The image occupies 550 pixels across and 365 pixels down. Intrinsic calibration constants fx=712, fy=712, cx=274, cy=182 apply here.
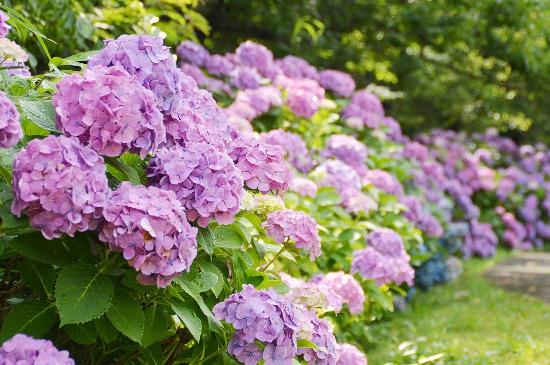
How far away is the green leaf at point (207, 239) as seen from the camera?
5.76ft

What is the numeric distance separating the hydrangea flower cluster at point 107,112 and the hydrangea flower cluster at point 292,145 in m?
2.31

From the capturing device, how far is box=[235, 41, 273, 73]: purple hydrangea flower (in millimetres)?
5262

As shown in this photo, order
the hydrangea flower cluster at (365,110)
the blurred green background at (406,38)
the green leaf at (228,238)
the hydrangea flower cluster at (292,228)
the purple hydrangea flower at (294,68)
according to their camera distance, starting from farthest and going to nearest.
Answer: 1. the blurred green background at (406,38)
2. the hydrangea flower cluster at (365,110)
3. the purple hydrangea flower at (294,68)
4. the hydrangea flower cluster at (292,228)
5. the green leaf at (228,238)

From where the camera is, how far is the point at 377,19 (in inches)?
313

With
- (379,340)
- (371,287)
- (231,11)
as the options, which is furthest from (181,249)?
(231,11)

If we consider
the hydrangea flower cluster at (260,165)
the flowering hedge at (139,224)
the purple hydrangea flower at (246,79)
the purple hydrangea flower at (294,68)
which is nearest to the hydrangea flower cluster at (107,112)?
the flowering hedge at (139,224)

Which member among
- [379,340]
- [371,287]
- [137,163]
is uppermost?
[137,163]

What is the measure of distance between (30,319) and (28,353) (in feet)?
1.12

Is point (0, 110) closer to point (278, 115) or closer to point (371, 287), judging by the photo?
point (371, 287)

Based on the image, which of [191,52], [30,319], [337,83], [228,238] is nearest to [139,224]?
[30,319]

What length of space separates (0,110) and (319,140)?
387cm

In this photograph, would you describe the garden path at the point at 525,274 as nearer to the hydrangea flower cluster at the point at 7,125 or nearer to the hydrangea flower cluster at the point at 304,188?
the hydrangea flower cluster at the point at 304,188

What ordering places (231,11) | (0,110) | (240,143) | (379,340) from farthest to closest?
1. (231,11)
2. (379,340)
3. (240,143)
4. (0,110)

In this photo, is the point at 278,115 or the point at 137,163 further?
the point at 278,115
